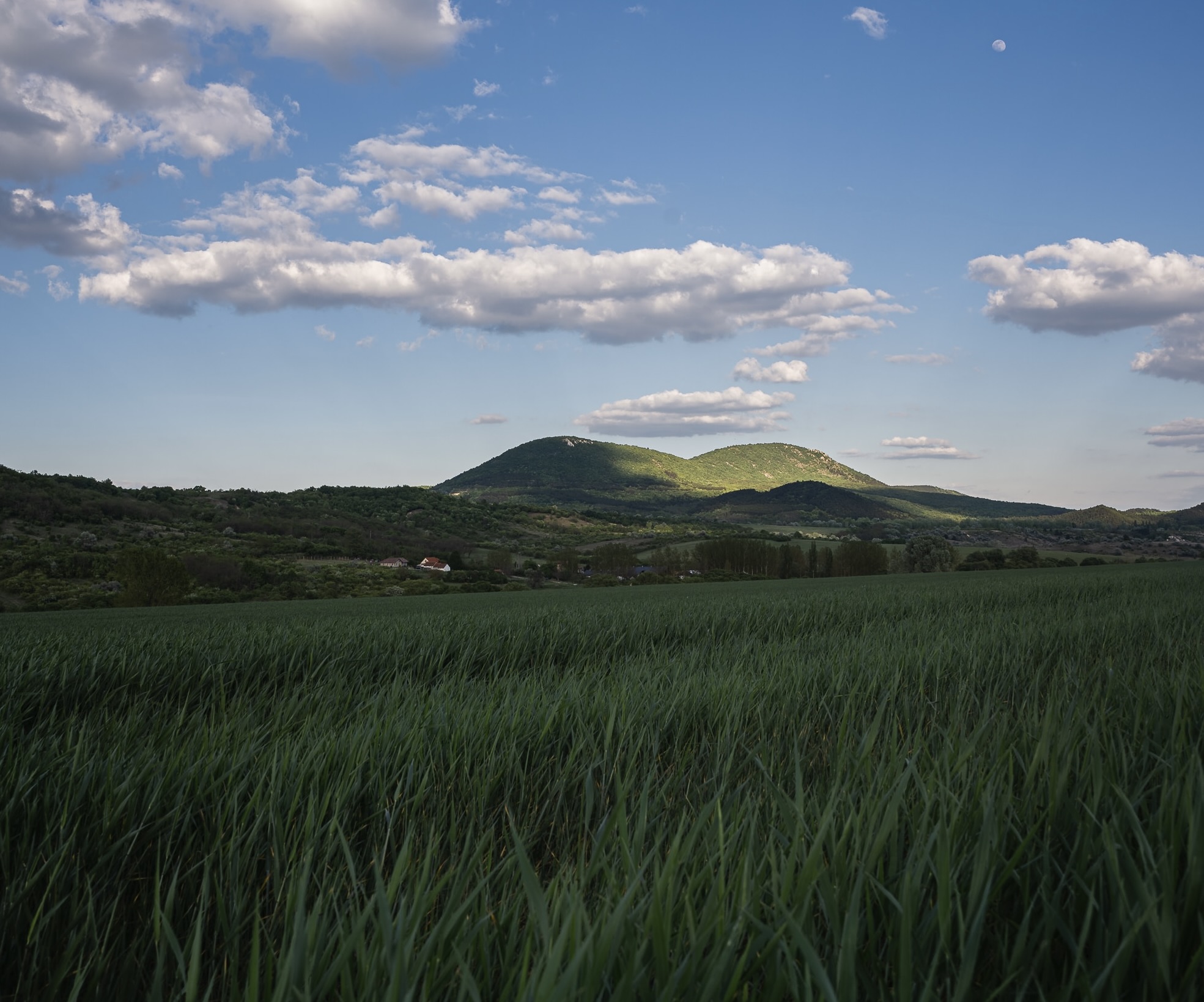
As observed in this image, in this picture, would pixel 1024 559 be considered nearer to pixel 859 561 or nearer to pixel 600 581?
pixel 859 561

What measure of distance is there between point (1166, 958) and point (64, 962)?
1.62 m

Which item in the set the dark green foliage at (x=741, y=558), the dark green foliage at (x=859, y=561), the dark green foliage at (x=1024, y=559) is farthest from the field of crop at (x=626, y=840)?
the dark green foliage at (x=741, y=558)

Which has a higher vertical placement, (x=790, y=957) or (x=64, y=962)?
(x=790, y=957)

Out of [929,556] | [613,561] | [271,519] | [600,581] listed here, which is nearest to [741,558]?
[613,561]

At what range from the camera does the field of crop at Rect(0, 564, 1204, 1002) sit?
0.96 meters

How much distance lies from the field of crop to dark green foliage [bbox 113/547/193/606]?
42.3 meters

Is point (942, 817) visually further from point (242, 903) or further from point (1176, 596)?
point (1176, 596)

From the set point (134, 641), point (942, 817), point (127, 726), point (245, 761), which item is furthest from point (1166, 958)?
point (134, 641)

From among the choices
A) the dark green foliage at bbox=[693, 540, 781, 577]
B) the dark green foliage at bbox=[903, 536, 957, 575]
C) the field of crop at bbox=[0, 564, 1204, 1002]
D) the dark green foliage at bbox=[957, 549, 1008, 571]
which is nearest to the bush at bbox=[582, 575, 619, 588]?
the dark green foliage at bbox=[693, 540, 781, 577]

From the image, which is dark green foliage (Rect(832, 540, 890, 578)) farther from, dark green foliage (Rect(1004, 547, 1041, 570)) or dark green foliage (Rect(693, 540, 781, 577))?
dark green foliage (Rect(1004, 547, 1041, 570))

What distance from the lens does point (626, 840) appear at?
1270 mm

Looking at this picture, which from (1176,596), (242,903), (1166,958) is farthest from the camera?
(1176,596)

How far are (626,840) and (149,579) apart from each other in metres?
46.3

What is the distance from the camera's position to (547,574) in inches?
2702
